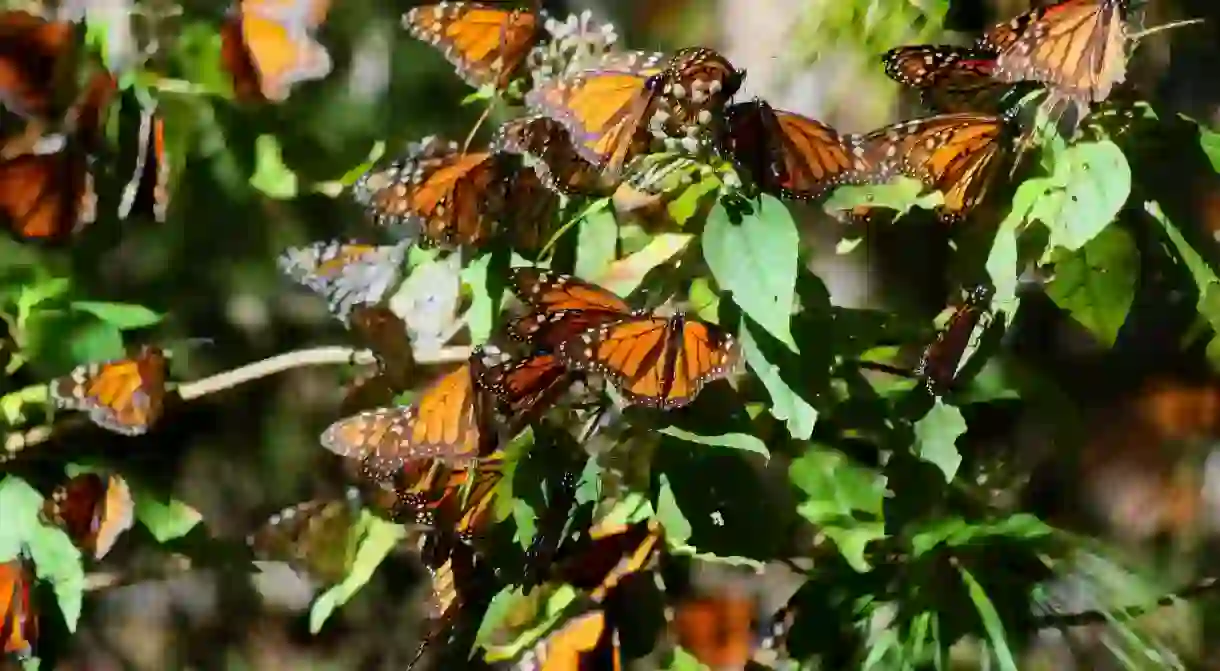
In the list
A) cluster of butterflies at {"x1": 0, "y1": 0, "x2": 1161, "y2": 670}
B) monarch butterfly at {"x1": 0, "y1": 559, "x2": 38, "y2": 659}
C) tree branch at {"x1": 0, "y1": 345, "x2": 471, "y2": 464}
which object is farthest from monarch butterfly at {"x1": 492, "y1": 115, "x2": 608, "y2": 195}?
monarch butterfly at {"x1": 0, "y1": 559, "x2": 38, "y2": 659}

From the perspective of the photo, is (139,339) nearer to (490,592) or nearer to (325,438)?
(325,438)

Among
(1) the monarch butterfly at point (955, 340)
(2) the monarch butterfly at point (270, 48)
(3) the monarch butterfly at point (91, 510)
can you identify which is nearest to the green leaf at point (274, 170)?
(2) the monarch butterfly at point (270, 48)

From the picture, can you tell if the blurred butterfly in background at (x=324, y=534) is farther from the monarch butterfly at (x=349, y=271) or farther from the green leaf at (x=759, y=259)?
the green leaf at (x=759, y=259)

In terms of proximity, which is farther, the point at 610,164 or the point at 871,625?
the point at 871,625

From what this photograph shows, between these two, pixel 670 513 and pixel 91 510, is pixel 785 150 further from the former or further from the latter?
pixel 91 510

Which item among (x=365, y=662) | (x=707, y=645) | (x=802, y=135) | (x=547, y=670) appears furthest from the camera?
(x=365, y=662)

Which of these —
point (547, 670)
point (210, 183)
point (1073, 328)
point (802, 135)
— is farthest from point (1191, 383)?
point (210, 183)

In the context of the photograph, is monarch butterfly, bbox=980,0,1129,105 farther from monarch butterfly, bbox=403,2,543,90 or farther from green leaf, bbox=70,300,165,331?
green leaf, bbox=70,300,165,331
